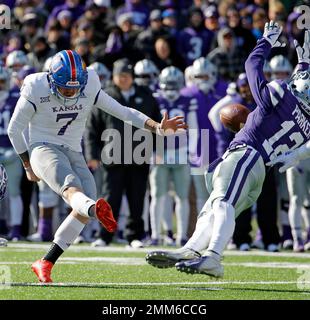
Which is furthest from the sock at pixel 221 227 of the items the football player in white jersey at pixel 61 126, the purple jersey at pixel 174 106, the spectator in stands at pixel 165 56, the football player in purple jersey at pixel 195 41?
the football player in purple jersey at pixel 195 41

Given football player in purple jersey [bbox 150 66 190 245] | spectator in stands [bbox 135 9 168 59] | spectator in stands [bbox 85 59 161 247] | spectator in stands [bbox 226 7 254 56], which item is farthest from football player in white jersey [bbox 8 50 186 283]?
spectator in stands [bbox 226 7 254 56]

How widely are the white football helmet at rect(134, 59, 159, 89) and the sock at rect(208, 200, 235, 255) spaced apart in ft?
17.3

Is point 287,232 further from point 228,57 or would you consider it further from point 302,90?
point 302,90

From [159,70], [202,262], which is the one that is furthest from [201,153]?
[202,262]

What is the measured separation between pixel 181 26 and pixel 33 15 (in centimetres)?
215

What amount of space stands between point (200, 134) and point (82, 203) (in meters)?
4.43

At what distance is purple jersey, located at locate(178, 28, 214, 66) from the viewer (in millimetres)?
13297

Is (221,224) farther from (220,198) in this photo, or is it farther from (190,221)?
(190,221)

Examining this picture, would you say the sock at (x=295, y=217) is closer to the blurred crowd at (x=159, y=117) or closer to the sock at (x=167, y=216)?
the blurred crowd at (x=159, y=117)

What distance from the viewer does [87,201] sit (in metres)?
6.72

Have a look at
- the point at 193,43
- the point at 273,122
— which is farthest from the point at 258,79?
the point at 193,43

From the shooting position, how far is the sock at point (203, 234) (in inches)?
259

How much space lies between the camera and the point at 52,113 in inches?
283

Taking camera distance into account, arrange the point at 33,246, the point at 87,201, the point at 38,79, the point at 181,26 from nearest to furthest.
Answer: the point at 87,201, the point at 38,79, the point at 33,246, the point at 181,26
